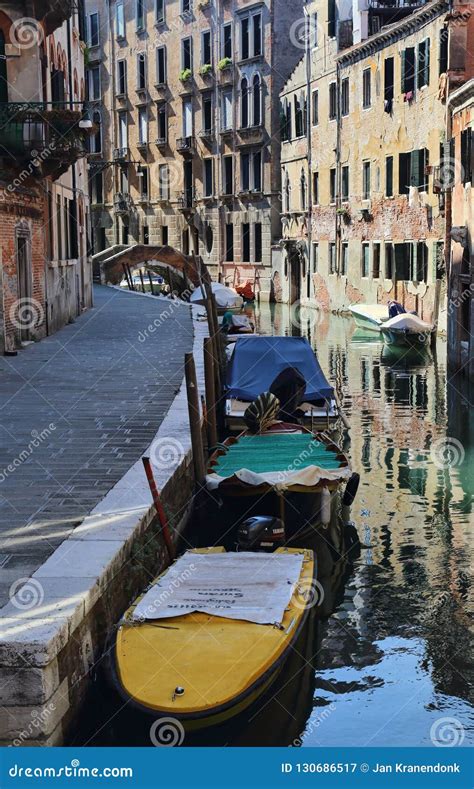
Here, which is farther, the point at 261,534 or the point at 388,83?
the point at 388,83

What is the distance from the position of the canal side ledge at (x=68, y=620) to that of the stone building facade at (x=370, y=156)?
19.7 meters

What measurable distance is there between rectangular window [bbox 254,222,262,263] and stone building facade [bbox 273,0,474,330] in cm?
144

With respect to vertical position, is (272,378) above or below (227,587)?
above

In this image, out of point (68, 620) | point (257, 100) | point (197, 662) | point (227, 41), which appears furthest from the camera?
point (227, 41)

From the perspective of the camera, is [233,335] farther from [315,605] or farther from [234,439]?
[315,605]

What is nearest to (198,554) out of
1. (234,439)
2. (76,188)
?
(234,439)

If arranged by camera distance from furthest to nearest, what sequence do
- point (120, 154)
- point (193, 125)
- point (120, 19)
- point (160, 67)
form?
1. point (120, 154)
2. point (120, 19)
3. point (160, 67)
4. point (193, 125)

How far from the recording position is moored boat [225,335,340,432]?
1500 cm

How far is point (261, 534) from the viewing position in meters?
9.65

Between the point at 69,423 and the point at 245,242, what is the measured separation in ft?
121

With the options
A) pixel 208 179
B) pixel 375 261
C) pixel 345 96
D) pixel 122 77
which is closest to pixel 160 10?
pixel 122 77

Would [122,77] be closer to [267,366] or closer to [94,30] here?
[94,30]

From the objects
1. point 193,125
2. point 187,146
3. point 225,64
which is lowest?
point 187,146

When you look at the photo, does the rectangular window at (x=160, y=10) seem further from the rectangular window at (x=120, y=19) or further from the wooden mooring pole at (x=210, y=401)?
the wooden mooring pole at (x=210, y=401)
